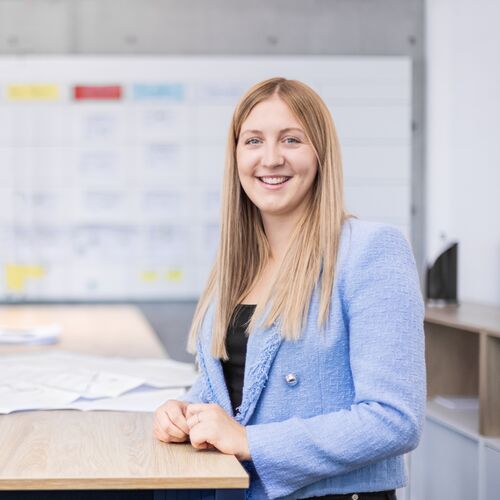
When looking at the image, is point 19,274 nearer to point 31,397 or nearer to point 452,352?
point 452,352

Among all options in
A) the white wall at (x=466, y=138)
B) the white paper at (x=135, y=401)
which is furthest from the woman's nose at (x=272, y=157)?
the white wall at (x=466, y=138)

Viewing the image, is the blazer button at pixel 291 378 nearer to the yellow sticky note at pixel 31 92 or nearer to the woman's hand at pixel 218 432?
the woman's hand at pixel 218 432

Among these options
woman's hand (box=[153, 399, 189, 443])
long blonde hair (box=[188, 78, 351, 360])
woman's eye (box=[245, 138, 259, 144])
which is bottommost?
woman's hand (box=[153, 399, 189, 443])

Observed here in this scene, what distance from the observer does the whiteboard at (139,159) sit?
4.24 metres

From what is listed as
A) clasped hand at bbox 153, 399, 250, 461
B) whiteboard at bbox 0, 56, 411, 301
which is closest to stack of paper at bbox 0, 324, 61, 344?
whiteboard at bbox 0, 56, 411, 301

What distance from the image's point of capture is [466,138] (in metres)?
3.82

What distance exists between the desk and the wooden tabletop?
119 cm

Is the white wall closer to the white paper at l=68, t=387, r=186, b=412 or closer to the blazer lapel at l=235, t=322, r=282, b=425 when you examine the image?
the white paper at l=68, t=387, r=186, b=412

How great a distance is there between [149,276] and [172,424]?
2958mm

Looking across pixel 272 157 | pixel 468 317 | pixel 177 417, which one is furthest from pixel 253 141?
pixel 468 317

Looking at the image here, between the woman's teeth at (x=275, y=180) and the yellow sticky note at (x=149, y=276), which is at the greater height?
the woman's teeth at (x=275, y=180)

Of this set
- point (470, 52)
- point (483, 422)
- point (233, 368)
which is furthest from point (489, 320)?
point (470, 52)

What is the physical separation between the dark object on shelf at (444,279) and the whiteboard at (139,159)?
1.10 metres

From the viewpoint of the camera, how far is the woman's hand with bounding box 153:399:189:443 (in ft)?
4.50
